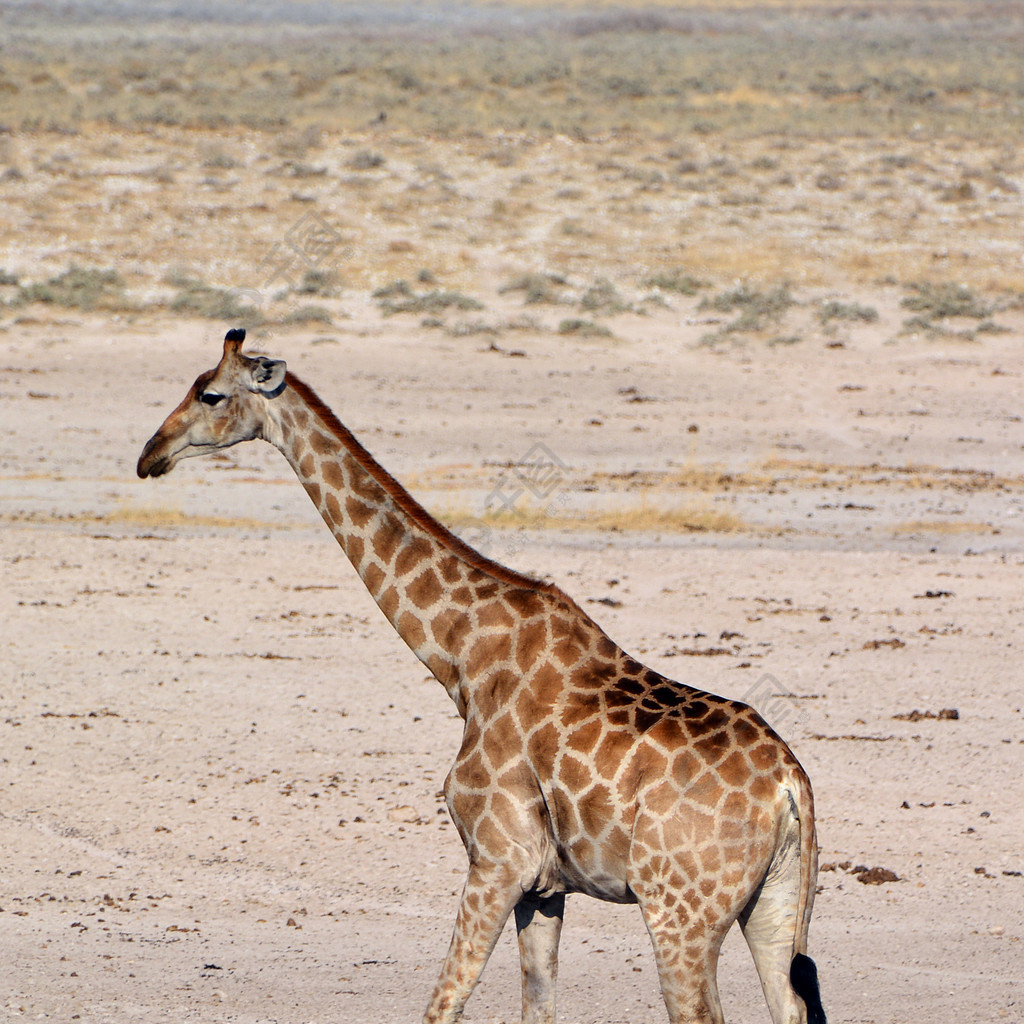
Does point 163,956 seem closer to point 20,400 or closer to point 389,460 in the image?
point 389,460

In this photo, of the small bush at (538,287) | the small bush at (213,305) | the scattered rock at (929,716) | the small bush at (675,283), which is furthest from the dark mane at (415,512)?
the small bush at (675,283)

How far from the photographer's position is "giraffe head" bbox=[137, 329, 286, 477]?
5734 millimetres

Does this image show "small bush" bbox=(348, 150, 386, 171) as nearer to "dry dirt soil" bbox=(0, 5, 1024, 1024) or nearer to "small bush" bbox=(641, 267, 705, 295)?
"dry dirt soil" bbox=(0, 5, 1024, 1024)

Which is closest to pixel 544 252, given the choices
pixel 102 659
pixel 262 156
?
pixel 262 156

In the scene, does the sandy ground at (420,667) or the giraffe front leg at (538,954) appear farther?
the sandy ground at (420,667)

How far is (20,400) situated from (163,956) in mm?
15241

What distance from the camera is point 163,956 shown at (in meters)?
6.85

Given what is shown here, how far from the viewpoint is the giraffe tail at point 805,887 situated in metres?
4.74

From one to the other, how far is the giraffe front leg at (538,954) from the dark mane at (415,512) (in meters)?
1.04

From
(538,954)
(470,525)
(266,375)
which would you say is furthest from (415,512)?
(470,525)

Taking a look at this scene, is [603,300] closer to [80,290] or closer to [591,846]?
[80,290]

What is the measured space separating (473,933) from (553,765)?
598 mm

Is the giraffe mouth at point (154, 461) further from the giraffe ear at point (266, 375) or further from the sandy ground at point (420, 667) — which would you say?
the sandy ground at point (420, 667)

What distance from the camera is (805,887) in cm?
482
